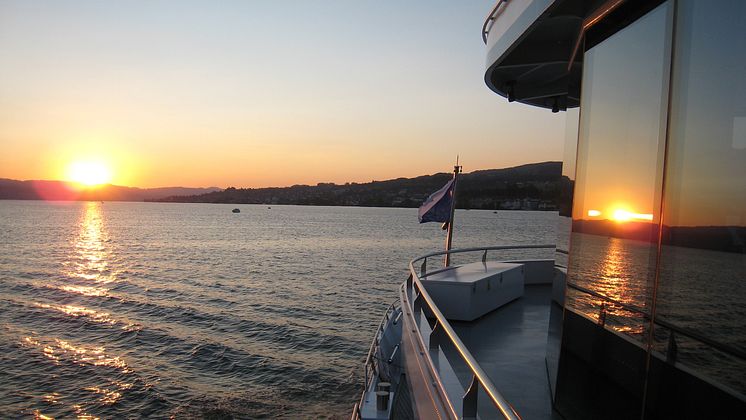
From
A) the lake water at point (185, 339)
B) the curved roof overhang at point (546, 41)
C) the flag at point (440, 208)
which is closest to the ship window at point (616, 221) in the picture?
the curved roof overhang at point (546, 41)

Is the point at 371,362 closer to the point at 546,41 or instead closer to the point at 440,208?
the point at 440,208

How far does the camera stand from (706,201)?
2055mm

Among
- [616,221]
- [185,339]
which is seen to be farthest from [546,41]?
[185,339]

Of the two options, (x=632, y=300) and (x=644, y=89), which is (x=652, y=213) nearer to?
(x=632, y=300)

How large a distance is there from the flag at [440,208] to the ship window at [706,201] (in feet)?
33.9

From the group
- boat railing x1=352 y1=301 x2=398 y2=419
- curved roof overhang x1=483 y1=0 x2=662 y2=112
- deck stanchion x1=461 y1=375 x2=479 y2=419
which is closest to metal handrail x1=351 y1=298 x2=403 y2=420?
boat railing x1=352 y1=301 x2=398 y2=419

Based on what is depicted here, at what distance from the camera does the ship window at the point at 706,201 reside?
1.88 metres

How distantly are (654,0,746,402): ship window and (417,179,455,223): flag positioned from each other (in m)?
10.3

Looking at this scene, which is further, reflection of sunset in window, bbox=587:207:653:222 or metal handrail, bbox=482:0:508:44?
metal handrail, bbox=482:0:508:44

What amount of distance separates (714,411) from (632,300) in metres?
0.70

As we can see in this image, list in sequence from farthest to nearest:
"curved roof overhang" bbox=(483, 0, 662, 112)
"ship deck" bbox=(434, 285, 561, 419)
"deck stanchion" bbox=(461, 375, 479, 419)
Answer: "ship deck" bbox=(434, 285, 561, 419) < "curved roof overhang" bbox=(483, 0, 662, 112) < "deck stanchion" bbox=(461, 375, 479, 419)

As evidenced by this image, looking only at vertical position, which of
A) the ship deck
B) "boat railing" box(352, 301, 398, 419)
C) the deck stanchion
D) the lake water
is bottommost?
the lake water

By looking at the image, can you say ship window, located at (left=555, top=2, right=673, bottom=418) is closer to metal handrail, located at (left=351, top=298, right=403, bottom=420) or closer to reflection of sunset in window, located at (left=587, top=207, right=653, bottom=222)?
reflection of sunset in window, located at (left=587, top=207, right=653, bottom=222)

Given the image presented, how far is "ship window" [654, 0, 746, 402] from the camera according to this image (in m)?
1.88
